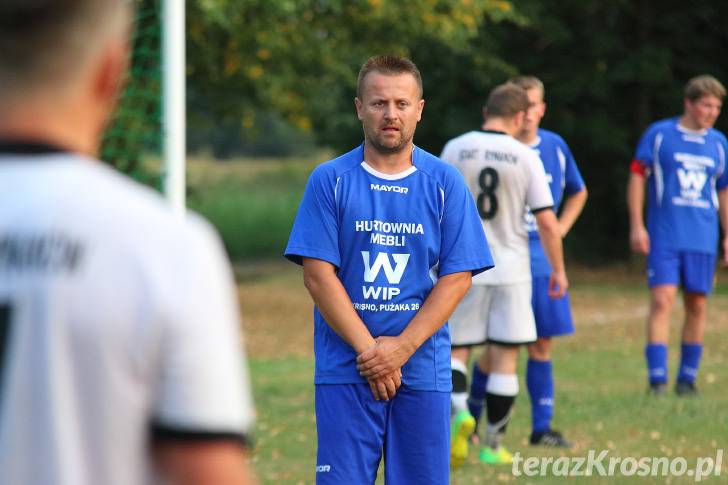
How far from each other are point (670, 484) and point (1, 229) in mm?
5120

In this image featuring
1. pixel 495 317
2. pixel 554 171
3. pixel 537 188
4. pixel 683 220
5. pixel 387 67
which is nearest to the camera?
pixel 387 67

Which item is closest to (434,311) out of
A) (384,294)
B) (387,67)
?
(384,294)

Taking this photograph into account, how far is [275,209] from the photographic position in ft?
111

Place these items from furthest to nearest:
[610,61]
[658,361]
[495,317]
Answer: [610,61]
[658,361]
[495,317]

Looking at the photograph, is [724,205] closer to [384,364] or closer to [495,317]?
[495,317]

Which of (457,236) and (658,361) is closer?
(457,236)

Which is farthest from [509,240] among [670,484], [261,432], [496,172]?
[261,432]

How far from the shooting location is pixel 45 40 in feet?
4.77

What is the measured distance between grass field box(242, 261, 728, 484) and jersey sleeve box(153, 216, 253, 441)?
467 centimetres

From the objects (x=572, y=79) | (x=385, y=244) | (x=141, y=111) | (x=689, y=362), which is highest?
(x=572, y=79)

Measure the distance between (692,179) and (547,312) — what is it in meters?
2.33

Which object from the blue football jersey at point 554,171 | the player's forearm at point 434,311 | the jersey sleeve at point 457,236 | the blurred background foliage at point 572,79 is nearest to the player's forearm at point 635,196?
the blue football jersey at point 554,171

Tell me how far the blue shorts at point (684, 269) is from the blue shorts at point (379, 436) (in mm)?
5036

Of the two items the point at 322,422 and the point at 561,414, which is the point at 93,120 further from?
the point at 561,414
